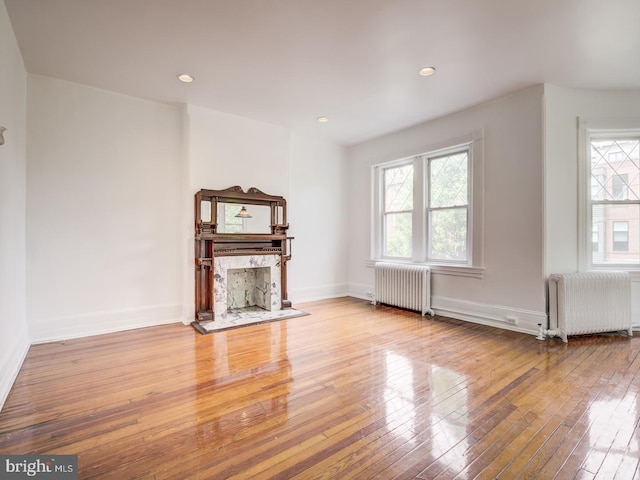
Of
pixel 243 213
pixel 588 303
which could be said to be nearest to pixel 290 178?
pixel 243 213

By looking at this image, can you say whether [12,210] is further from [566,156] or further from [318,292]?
[566,156]

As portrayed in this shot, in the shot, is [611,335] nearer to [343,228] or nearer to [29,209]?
[343,228]

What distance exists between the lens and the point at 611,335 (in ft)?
12.0

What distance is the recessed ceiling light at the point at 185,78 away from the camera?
3.43 metres

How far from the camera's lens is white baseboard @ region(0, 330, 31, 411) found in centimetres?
228

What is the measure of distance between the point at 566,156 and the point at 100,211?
5669 millimetres

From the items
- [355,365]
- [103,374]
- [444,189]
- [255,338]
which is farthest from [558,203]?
[103,374]

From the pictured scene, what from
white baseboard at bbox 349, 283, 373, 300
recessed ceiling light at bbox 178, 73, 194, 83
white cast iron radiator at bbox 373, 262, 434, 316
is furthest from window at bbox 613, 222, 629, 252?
recessed ceiling light at bbox 178, 73, 194, 83

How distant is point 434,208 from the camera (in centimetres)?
483

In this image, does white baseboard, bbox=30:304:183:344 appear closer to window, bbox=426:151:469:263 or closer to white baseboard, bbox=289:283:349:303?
white baseboard, bbox=289:283:349:303

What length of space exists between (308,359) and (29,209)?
3.41m

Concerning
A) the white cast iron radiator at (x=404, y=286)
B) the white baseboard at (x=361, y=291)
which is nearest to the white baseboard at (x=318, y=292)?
the white baseboard at (x=361, y=291)

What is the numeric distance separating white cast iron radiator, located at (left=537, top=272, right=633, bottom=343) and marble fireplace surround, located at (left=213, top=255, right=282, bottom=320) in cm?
347

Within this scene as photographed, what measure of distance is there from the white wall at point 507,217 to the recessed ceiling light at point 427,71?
1.27 m
